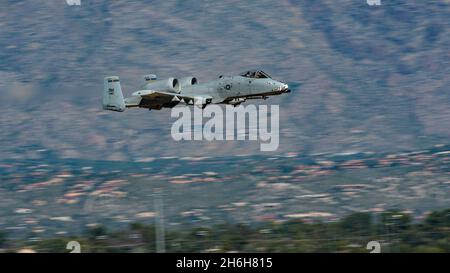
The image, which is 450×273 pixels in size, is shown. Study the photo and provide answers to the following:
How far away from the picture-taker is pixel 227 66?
170 m

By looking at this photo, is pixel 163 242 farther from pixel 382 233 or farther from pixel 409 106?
pixel 409 106

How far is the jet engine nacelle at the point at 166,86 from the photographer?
1998 inches

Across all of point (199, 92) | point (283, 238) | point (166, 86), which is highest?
point (166, 86)

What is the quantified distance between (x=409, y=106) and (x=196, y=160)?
41.6m

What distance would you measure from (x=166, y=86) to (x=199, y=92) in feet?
5.76

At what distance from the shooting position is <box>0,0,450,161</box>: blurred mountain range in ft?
506

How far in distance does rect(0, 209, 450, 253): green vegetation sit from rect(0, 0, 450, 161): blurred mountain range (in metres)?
52.0

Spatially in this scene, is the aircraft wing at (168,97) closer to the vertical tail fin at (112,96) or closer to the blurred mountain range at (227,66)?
the vertical tail fin at (112,96)

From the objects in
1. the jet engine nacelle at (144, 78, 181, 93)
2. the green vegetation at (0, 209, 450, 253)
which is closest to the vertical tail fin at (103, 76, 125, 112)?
the jet engine nacelle at (144, 78, 181, 93)

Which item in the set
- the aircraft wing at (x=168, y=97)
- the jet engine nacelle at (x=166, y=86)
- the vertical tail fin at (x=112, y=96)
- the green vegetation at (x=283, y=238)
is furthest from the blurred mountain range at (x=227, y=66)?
the aircraft wing at (x=168, y=97)

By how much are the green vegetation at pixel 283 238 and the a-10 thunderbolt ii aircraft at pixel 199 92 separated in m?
22.9

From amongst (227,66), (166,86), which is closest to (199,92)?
(166,86)

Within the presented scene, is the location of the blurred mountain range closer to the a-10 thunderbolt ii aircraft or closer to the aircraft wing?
the a-10 thunderbolt ii aircraft

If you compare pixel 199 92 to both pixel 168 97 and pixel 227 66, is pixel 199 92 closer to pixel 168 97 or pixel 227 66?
pixel 168 97
